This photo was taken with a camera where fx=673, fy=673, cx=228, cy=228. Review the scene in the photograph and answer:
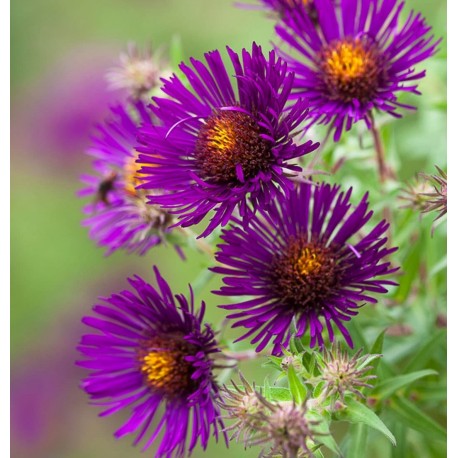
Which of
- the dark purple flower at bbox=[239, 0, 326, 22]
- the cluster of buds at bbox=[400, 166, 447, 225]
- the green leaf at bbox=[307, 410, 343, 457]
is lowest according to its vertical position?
the green leaf at bbox=[307, 410, 343, 457]

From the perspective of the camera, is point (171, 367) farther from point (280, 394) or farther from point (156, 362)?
point (280, 394)

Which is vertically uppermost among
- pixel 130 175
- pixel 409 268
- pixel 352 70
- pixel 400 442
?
pixel 352 70

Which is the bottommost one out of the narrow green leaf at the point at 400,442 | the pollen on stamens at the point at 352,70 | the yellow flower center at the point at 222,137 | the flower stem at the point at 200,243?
the narrow green leaf at the point at 400,442

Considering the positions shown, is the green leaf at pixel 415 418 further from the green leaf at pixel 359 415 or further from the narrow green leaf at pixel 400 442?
the green leaf at pixel 359 415

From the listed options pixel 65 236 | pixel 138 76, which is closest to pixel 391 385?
pixel 138 76

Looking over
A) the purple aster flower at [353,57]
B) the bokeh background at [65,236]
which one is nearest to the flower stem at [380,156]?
the purple aster flower at [353,57]

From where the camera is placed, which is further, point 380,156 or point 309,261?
point 380,156

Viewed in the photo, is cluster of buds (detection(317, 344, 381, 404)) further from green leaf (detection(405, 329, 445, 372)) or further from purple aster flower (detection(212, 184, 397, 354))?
green leaf (detection(405, 329, 445, 372))

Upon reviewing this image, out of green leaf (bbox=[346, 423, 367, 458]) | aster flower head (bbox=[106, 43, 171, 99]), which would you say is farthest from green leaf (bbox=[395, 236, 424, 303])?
aster flower head (bbox=[106, 43, 171, 99])
